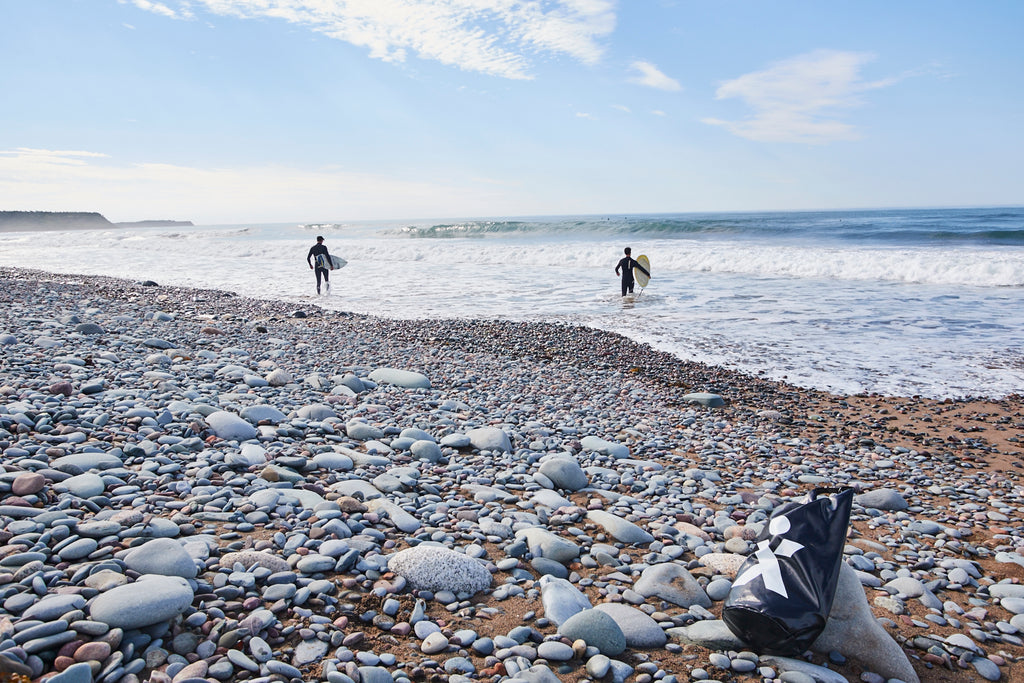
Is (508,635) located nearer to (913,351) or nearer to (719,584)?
(719,584)

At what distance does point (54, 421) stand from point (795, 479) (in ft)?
17.5

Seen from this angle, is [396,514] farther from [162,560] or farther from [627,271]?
[627,271]

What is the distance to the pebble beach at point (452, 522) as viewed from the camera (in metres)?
2.26

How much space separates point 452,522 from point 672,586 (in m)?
1.25

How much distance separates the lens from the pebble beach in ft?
7.41

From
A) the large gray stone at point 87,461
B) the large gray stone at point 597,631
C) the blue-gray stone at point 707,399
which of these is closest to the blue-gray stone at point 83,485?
the large gray stone at point 87,461

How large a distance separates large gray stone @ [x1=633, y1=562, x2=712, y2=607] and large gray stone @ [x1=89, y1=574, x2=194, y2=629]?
202cm

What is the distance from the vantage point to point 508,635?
2480 millimetres

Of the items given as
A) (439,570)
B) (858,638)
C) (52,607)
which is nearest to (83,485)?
(52,607)

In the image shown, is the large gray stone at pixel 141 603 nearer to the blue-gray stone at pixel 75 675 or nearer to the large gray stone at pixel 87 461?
the blue-gray stone at pixel 75 675

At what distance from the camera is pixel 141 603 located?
2.15 metres

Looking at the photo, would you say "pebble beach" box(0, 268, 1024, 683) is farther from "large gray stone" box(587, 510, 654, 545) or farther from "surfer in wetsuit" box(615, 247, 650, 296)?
"surfer in wetsuit" box(615, 247, 650, 296)

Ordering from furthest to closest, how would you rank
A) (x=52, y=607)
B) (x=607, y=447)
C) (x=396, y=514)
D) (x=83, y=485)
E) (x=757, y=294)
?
1. (x=757, y=294)
2. (x=607, y=447)
3. (x=396, y=514)
4. (x=83, y=485)
5. (x=52, y=607)

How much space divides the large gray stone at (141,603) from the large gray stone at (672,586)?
79.4 inches
